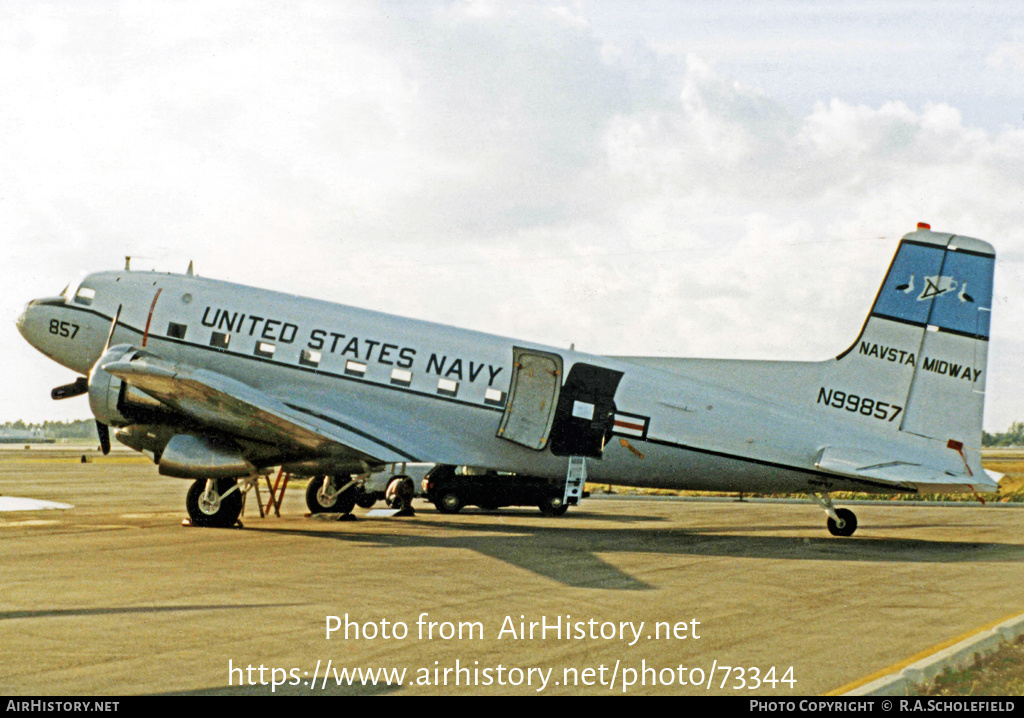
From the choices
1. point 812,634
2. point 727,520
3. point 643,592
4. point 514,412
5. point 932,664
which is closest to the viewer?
point 932,664

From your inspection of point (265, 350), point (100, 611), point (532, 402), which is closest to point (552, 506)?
point (532, 402)

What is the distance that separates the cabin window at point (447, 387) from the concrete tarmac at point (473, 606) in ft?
10.1

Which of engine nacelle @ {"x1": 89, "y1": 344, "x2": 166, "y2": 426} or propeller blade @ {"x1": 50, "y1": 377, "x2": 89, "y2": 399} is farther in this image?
propeller blade @ {"x1": 50, "y1": 377, "x2": 89, "y2": 399}

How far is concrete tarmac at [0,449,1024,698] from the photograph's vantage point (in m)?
8.02

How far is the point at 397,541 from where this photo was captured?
18641mm

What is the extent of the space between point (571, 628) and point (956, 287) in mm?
12854

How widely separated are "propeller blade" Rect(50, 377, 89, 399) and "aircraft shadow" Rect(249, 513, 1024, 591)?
557cm

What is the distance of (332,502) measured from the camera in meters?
24.1

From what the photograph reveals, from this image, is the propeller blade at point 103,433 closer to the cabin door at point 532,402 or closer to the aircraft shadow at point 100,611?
the cabin door at point 532,402

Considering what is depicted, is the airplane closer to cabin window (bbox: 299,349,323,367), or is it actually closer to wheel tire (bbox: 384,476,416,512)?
cabin window (bbox: 299,349,323,367)

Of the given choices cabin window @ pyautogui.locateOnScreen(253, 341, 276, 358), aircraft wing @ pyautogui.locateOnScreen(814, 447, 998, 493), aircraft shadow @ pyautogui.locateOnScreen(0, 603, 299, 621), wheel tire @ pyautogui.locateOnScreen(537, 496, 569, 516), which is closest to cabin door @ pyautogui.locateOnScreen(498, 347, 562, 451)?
cabin window @ pyautogui.locateOnScreen(253, 341, 276, 358)

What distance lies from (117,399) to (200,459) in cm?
237

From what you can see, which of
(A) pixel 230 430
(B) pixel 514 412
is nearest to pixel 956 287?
(B) pixel 514 412

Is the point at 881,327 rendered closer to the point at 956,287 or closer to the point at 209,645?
the point at 956,287
